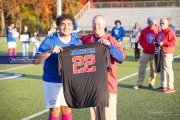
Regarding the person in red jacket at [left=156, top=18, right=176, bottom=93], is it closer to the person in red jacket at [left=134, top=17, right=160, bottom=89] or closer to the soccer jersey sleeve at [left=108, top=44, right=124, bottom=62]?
the person in red jacket at [left=134, top=17, right=160, bottom=89]

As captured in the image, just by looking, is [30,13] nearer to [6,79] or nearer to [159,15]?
[159,15]

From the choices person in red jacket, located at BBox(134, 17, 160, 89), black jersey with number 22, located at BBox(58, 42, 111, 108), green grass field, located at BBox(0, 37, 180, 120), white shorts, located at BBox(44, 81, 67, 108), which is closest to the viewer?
black jersey with number 22, located at BBox(58, 42, 111, 108)

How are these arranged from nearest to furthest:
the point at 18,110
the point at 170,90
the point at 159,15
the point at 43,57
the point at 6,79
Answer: the point at 43,57 → the point at 18,110 → the point at 170,90 → the point at 6,79 → the point at 159,15

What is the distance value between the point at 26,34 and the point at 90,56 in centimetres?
1307

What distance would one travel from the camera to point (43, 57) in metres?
4.61

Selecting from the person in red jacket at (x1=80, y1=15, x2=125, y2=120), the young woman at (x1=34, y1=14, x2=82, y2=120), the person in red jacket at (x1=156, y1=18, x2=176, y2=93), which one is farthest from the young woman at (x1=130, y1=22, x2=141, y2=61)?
the young woman at (x1=34, y1=14, x2=82, y2=120)

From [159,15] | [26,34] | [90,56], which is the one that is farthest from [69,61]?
[159,15]

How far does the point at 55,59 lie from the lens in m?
4.75

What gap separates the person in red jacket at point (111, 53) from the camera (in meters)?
→ 4.55

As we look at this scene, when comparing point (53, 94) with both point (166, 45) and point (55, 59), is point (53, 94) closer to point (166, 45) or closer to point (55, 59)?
point (55, 59)

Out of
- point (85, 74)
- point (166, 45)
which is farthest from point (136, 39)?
point (85, 74)

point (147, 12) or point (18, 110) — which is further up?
point (147, 12)

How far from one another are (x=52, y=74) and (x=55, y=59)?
0.21m

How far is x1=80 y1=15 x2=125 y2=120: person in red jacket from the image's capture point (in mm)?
4551
